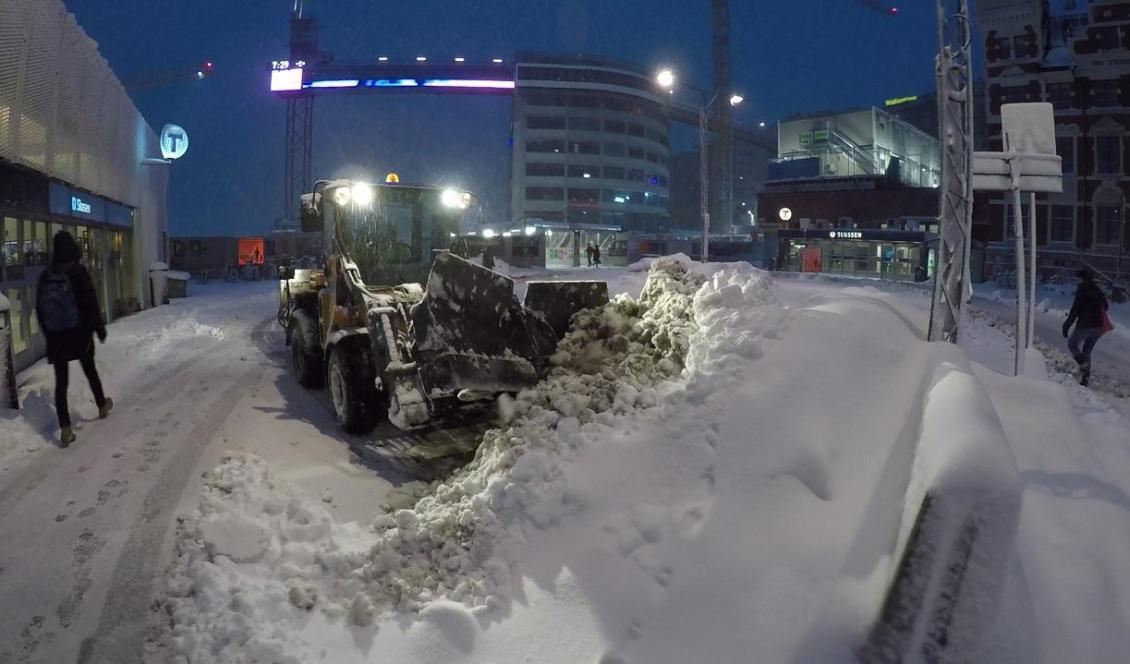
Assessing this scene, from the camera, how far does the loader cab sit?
8.60 metres

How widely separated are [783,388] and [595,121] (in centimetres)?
9378

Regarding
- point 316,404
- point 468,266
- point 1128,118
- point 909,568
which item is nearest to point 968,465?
point 909,568

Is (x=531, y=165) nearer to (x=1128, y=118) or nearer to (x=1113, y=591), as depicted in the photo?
(x=1128, y=118)

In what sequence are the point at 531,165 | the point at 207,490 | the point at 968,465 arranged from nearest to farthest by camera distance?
the point at 968,465
the point at 207,490
the point at 531,165

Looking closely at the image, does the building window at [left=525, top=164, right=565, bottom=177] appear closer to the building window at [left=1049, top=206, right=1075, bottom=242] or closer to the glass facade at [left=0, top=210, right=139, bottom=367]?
the building window at [left=1049, top=206, right=1075, bottom=242]

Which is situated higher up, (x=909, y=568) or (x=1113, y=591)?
(x=909, y=568)

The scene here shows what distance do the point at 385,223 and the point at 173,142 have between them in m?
21.4

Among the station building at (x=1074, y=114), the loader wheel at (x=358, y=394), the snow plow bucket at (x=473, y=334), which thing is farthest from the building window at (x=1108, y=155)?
the loader wheel at (x=358, y=394)

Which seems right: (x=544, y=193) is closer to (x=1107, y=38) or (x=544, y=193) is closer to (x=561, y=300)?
(x=1107, y=38)

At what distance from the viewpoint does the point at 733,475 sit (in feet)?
12.7

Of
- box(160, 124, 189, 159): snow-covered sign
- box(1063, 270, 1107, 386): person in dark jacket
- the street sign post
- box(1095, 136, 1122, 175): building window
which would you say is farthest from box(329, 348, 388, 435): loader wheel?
box(1095, 136, 1122, 175): building window

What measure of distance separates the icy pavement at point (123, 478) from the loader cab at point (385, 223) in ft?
6.44

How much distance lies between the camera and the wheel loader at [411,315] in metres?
6.48

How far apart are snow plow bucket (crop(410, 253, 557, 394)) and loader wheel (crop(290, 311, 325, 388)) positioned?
339 centimetres
